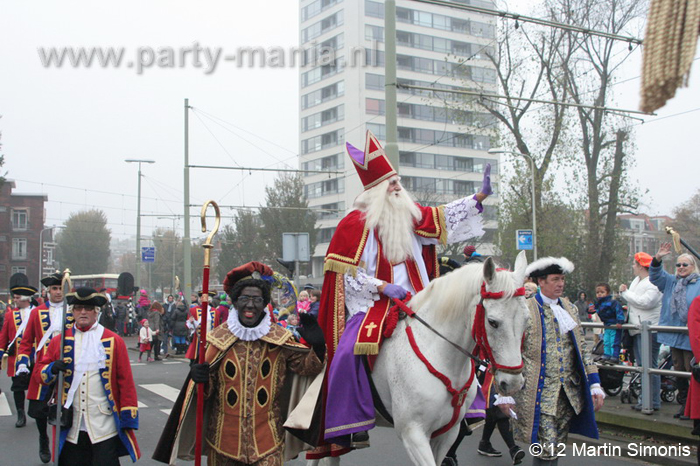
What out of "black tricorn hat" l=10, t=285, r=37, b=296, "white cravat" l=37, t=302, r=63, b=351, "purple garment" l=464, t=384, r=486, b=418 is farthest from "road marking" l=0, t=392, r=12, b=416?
"purple garment" l=464, t=384, r=486, b=418

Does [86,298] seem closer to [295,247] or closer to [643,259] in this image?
[643,259]

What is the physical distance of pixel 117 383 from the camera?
5.46m

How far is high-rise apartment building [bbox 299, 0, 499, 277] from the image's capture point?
6100cm

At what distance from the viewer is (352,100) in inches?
2421

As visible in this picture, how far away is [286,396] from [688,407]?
3447mm

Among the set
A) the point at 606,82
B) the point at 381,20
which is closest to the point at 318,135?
the point at 381,20

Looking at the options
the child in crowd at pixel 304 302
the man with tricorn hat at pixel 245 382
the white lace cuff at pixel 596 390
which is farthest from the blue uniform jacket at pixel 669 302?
the child in crowd at pixel 304 302

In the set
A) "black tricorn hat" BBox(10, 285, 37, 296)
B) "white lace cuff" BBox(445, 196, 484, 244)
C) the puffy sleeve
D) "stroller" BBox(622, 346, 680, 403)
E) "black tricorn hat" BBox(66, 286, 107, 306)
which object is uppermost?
"white lace cuff" BBox(445, 196, 484, 244)

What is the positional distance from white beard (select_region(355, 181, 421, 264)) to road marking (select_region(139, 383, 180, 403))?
812cm

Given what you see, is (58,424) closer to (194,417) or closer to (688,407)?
(194,417)

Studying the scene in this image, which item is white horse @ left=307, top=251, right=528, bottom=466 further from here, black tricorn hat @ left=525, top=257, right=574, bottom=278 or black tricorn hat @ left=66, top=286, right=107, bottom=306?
black tricorn hat @ left=66, top=286, right=107, bottom=306

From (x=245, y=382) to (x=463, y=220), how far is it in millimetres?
A: 2184

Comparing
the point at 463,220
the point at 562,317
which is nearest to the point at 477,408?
the point at 562,317

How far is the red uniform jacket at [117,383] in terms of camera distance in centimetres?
531
